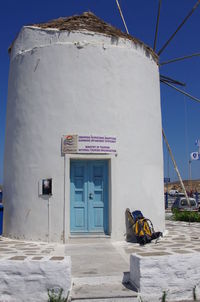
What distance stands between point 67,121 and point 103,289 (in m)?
4.47

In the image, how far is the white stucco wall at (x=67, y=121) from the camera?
8242 mm

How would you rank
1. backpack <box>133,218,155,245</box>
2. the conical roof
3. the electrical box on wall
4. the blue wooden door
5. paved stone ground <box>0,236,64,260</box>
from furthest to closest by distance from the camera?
the conical roof
the blue wooden door
the electrical box on wall
backpack <box>133,218,155,245</box>
paved stone ground <box>0,236,64,260</box>

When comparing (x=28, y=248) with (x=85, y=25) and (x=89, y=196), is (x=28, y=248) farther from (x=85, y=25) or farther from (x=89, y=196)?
(x=85, y=25)

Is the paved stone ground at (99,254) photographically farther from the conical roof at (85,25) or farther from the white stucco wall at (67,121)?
the conical roof at (85,25)

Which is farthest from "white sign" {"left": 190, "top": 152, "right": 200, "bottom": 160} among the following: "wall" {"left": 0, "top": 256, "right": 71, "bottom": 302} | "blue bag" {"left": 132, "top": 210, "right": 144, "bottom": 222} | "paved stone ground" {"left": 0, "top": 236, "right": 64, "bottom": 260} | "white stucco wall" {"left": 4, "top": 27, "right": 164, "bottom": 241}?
"wall" {"left": 0, "top": 256, "right": 71, "bottom": 302}

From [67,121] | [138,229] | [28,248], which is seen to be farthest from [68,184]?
[138,229]

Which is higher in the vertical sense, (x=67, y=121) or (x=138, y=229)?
(x=67, y=121)

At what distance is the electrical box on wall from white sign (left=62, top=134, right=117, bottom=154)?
32.6 inches

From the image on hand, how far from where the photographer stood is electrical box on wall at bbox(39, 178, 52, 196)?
8.15 m

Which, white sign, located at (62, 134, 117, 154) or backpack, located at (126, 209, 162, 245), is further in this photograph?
white sign, located at (62, 134, 117, 154)

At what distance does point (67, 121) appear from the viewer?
830 cm

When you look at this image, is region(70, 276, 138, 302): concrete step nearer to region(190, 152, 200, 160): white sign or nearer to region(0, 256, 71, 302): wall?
region(0, 256, 71, 302): wall

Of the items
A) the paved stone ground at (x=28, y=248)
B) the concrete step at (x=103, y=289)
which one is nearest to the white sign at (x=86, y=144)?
the paved stone ground at (x=28, y=248)

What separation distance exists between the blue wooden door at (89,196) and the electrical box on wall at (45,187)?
0.54 metres
